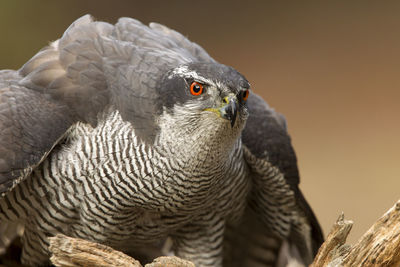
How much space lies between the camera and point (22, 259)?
5.28 meters

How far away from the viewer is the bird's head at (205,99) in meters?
3.98

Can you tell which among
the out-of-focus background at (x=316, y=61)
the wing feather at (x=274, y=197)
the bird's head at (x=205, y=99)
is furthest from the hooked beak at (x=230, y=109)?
the out-of-focus background at (x=316, y=61)

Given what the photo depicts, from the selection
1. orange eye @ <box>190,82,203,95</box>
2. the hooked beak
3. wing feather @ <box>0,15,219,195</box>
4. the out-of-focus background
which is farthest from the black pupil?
the out-of-focus background

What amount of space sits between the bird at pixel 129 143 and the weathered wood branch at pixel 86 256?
0.61m

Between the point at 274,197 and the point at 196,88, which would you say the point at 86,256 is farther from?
the point at 274,197

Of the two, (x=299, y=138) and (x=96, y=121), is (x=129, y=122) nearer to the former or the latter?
(x=96, y=121)

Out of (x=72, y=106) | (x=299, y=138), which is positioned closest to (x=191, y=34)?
(x=299, y=138)

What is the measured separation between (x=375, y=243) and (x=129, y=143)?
1674mm

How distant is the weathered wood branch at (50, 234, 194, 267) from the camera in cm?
372

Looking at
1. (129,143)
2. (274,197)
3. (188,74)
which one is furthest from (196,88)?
(274,197)

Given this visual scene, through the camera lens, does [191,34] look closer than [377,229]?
No

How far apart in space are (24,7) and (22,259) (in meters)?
6.30

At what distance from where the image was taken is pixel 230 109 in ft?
12.9

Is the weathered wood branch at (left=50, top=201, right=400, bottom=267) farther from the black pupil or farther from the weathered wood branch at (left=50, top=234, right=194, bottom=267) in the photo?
the black pupil
